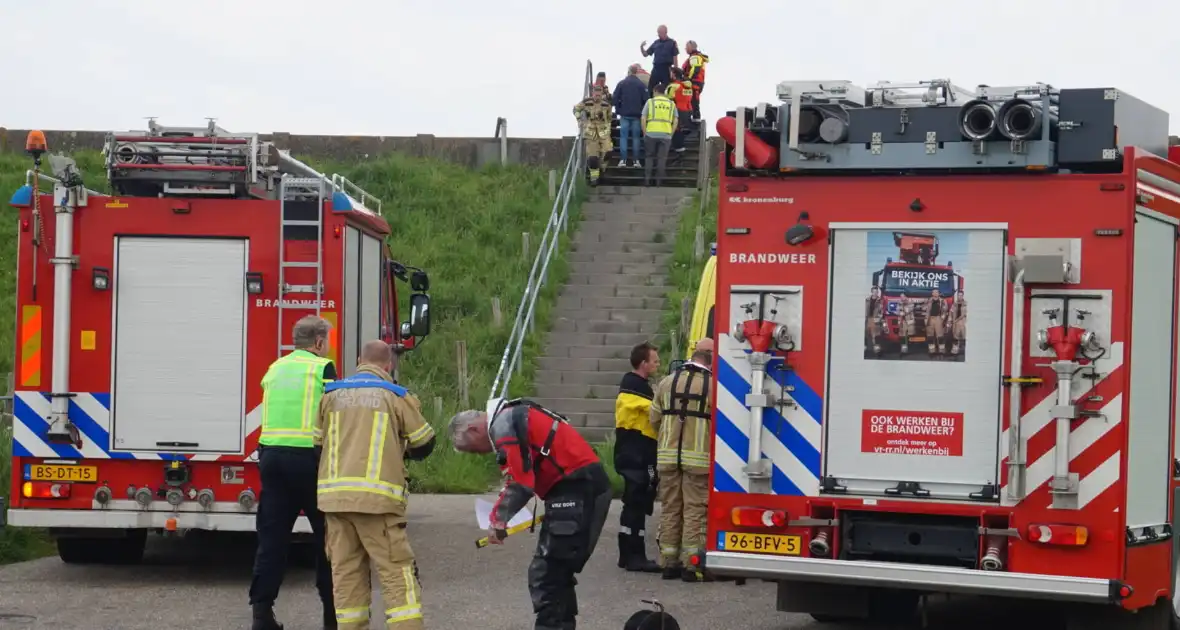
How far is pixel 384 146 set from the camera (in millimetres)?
30969

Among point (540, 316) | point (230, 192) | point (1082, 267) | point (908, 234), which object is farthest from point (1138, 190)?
point (540, 316)

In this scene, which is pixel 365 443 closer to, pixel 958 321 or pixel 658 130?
pixel 958 321

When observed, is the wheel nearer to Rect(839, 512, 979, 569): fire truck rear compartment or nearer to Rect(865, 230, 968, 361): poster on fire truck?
Rect(839, 512, 979, 569): fire truck rear compartment

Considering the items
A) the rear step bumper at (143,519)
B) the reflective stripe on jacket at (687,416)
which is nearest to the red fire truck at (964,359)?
the reflective stripe on jacket at (687,416)

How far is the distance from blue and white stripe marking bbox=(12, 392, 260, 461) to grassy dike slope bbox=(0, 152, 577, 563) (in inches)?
257

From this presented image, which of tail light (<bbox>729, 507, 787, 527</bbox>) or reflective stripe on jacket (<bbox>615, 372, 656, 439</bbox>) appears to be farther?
reflective stripe on jacket (<bbox>615, 372, 656, 439</bbox>)

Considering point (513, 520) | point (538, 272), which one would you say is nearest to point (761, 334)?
point (513, 520)

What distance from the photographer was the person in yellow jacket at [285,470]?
1052 cm

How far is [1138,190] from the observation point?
370 inches

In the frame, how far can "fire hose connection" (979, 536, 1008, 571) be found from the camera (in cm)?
950

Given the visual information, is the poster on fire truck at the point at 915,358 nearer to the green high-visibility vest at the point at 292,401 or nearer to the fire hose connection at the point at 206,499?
the green high-visibility vest at the point at 292,401

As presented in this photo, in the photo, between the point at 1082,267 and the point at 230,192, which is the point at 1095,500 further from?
the point at 230,192

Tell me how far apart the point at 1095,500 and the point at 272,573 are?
469 centimetres

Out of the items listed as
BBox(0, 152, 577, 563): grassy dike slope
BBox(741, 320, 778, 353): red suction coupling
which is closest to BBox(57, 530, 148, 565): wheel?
BBox(0, 152, 577, 563): grassy dike slope
